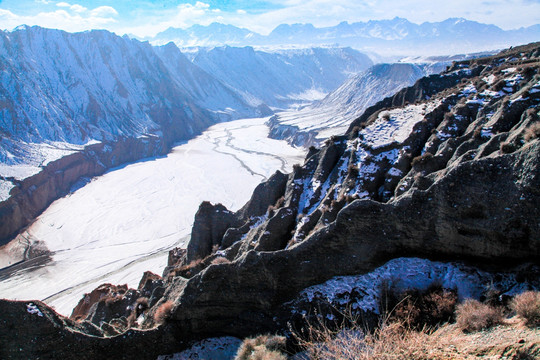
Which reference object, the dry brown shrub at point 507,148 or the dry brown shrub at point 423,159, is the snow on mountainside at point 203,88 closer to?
the dry brown shrub at point 423,159

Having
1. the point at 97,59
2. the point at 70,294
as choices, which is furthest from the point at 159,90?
the point at 70,294

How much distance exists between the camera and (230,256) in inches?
846

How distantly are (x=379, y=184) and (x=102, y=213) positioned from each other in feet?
182

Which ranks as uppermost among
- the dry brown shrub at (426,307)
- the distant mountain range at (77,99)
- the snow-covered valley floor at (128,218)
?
→ the distant mountain range at (77,99)

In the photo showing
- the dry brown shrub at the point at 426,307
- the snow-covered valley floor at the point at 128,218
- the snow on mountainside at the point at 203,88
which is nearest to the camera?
the dry brown shrub at the point at 426,307

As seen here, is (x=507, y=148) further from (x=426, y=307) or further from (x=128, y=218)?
(x=128, y=218)

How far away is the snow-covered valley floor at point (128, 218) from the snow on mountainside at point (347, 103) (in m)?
14.8

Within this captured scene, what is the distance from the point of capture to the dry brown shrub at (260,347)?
10.3m

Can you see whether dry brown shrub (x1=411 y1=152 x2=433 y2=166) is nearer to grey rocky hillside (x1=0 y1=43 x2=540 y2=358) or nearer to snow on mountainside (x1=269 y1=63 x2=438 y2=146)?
grey rocky hillside (x1=0 y1=43 x2=540 y2=358)

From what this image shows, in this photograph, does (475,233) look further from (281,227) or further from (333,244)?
(281,227)

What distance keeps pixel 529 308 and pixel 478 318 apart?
115 centimetres

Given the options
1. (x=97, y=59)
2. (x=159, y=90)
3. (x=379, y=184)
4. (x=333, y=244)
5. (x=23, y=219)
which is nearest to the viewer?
(x=333, y=244)

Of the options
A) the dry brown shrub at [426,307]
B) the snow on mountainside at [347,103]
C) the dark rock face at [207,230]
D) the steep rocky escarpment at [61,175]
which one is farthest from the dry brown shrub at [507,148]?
the snow on mountainside at [347,103]

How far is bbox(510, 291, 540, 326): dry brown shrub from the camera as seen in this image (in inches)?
296
